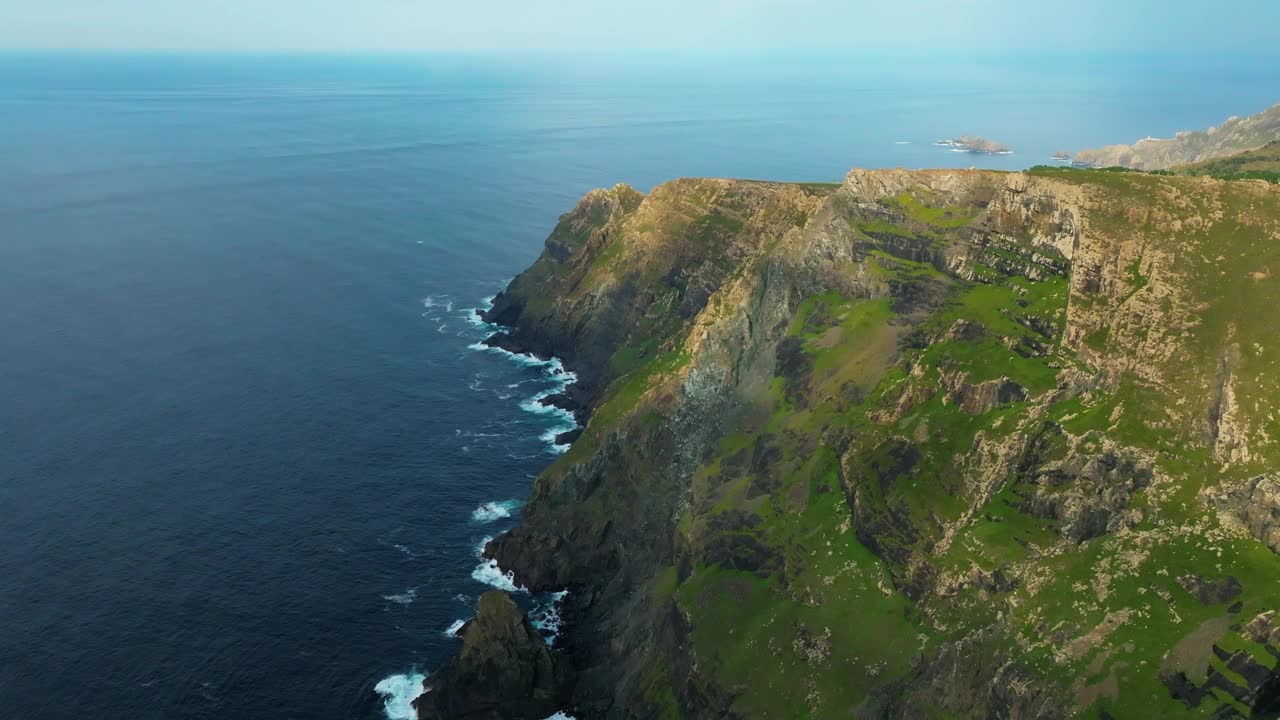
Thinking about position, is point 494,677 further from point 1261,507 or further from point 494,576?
point 1261,507

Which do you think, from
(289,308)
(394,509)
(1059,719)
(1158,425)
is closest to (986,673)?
(1059,719)

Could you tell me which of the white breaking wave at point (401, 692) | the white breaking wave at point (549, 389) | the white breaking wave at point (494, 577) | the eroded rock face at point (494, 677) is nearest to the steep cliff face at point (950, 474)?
the white breaking wave at point (494, 577)

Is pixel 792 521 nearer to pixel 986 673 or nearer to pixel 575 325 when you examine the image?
pixel 986 673

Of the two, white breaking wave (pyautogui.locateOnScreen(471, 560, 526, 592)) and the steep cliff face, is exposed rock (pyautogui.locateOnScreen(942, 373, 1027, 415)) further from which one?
white breaking wave (pyautogui.locateOnScreen(471, 560, 526, 592))

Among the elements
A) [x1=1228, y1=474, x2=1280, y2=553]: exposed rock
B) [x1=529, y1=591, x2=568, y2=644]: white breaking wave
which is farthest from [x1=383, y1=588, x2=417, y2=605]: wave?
[x1=1228, y1=474, x2=1280, y2=553]: exposed rock

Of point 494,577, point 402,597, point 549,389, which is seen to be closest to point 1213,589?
point 494,577
